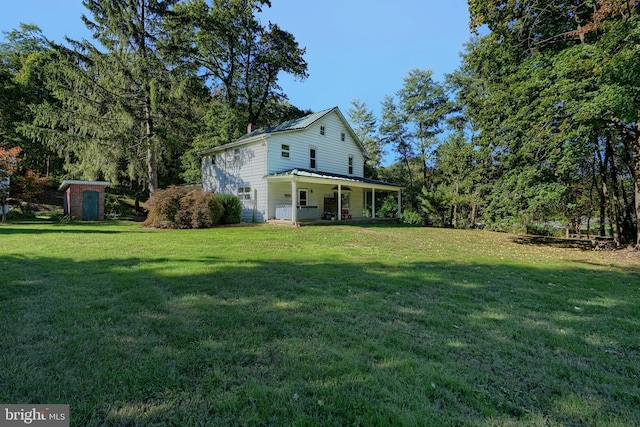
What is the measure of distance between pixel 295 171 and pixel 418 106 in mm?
17997

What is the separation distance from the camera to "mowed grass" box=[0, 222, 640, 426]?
1978 millimetres

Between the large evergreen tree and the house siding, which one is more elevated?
the large evergreen tree

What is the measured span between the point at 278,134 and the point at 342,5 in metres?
7.48

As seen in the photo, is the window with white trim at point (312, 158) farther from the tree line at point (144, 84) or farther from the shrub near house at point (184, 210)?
the tree line at point (144, 84)

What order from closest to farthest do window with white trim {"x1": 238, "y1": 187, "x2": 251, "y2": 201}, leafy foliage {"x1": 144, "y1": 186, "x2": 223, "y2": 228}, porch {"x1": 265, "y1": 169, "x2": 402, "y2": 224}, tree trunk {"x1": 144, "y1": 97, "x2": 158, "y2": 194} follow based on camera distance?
leafy foliage {"x1": 144, "y1": 186, "x2": 223, "y2": 228}
porch {"x1": 265, "y1": 169, "x2": 402, "y2": 224}
window with white trim {"x1": 238, "y1": 187, "x2": 251, "y2": 201}
tree trunk {"x1": 144, "y1": 97, "x2": 158, "y2": 194}

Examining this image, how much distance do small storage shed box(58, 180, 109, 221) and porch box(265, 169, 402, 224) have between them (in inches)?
452

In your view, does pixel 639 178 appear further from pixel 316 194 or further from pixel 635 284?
pixel 316 194

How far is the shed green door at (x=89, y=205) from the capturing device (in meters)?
19.2

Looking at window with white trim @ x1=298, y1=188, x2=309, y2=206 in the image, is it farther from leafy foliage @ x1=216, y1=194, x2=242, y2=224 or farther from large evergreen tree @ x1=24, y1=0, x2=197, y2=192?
large evergreen tree @ x1=24, y1=0, x2=197, y2=192

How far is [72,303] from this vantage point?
373cm

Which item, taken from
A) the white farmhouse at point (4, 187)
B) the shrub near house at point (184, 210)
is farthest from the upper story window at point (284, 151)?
the white farmhouse at point (4, 187)

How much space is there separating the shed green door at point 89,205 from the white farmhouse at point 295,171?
675cm

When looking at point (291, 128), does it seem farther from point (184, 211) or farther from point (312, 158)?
point (184, 211)

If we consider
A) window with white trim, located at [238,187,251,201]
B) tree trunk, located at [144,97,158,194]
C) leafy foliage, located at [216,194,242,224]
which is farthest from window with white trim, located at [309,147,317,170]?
tree trunk, located at [144,97,158,194]
